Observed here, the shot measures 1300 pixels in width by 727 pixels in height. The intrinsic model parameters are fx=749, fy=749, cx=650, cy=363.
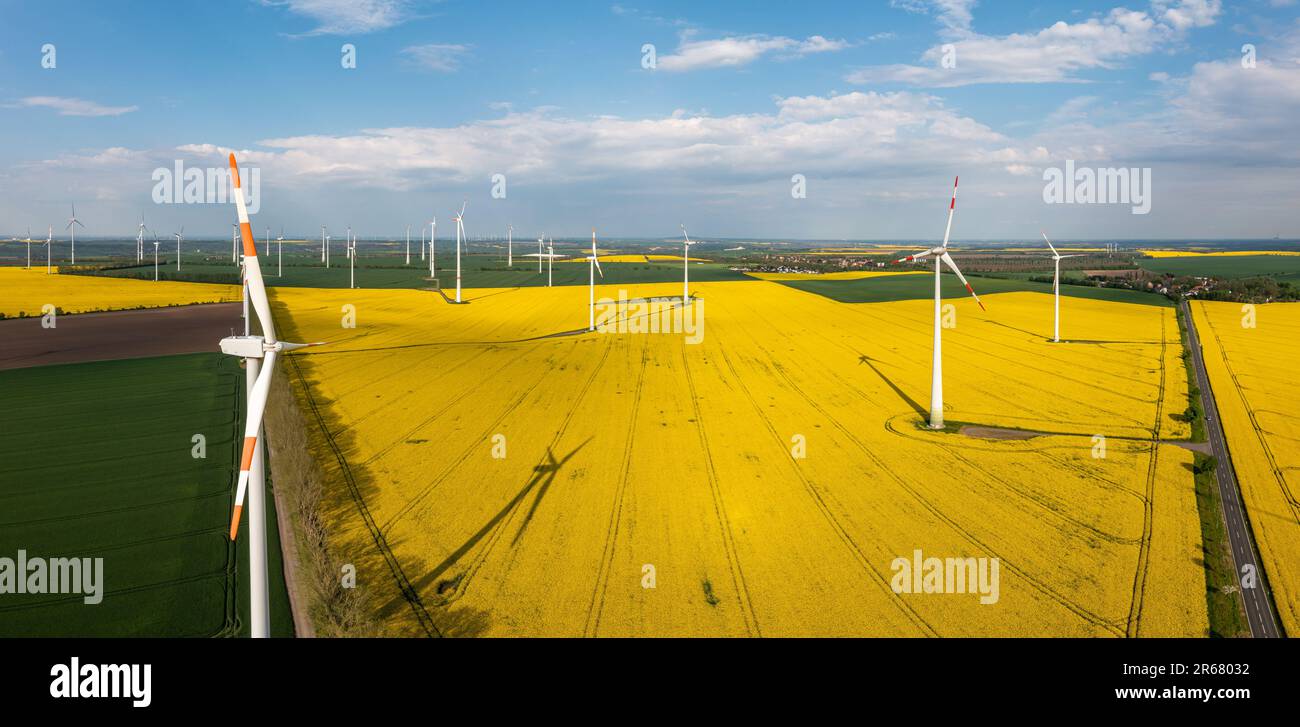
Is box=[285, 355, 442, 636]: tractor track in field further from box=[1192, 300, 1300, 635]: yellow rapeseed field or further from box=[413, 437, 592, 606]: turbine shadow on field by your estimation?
box=[1192, 300, 1300, 635]: yellow rapeseed field

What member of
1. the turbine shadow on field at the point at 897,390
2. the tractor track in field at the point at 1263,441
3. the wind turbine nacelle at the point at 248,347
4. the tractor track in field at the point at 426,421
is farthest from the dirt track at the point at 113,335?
the tractor track in field at the point at 1263,441

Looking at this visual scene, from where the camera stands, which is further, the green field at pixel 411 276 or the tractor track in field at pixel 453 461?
the green field at pixel 411 276

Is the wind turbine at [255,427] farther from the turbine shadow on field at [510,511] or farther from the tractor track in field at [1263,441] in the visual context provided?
the tractor track in field at [1263,441]

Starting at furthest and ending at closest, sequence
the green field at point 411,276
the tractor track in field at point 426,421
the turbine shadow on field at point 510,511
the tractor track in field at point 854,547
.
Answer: the green field at point 411,276
the tractor track in field at point 426,421
the turbine shadow on field at point 510,511
the tractor track in field at point 854,547

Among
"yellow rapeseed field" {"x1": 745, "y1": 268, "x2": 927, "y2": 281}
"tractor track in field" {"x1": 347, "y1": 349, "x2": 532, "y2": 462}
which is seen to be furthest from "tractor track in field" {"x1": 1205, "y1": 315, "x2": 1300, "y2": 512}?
"yellow rapeseed field" {"x1": 745, "y1": 268, "x2": 927, "y2": 281}

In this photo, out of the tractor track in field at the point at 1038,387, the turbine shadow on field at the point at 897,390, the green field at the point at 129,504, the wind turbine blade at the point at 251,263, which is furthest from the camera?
the turbine shadow on field at the point at 897,390
